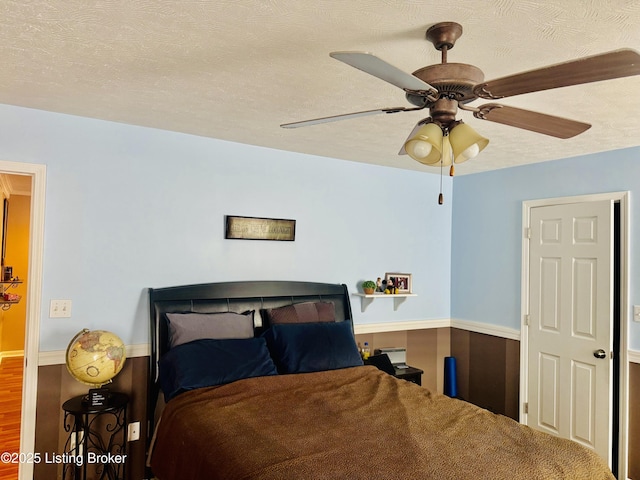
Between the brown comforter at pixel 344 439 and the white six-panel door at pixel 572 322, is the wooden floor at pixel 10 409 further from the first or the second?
the white six-panel door at pixel 572 322

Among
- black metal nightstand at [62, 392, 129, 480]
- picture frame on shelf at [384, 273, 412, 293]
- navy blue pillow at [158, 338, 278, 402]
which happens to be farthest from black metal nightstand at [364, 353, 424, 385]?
black metal nightstand at [62, 392, 129, 480]

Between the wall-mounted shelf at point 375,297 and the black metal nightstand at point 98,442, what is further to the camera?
the wall-mounted shelf at point 375,297

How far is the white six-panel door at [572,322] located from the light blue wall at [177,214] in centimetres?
116

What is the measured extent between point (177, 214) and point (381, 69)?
233cm

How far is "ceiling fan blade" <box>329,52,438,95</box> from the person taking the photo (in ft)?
4.27

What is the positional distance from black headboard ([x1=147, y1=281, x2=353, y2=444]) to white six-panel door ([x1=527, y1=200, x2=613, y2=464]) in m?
1.67

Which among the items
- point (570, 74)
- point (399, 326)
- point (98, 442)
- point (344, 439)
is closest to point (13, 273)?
point (98, 442)

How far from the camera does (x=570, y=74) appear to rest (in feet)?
4.66

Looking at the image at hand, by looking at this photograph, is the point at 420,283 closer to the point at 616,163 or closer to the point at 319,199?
the point at 319,199

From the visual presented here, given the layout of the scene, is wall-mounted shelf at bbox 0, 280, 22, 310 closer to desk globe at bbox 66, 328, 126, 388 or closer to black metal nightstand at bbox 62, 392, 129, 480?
black metal nightstand at bbox 62, 392, 129, 480

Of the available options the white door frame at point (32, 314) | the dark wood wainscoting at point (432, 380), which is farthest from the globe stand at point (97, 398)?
the white door frame at point (32, 314)

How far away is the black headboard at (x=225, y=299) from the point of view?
3.16m

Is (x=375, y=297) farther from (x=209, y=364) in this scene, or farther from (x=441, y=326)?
(x=209, y=364)

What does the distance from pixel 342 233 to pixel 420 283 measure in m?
1.06
